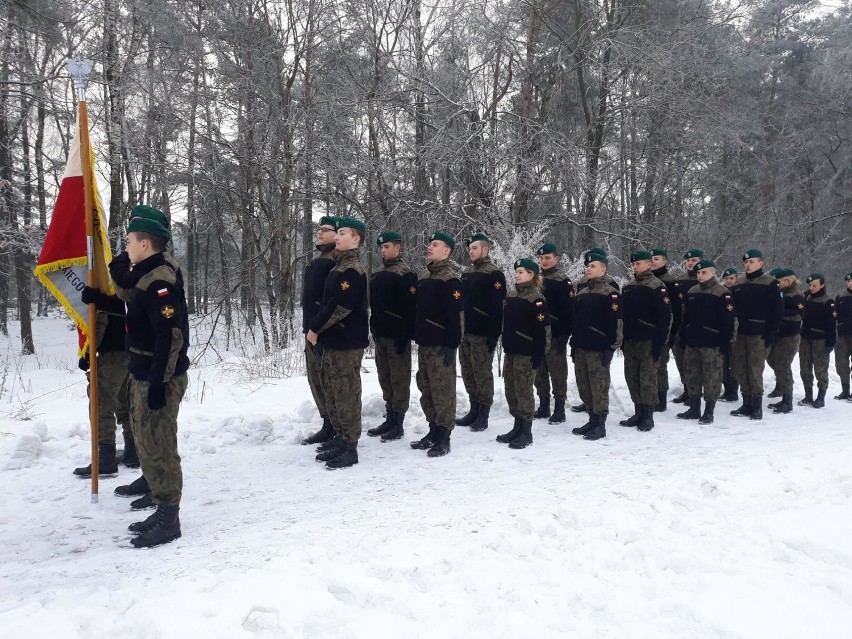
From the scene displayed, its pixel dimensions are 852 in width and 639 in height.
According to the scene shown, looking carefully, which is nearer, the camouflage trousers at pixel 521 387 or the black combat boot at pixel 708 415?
the camouflage trousers at pixel 521 387

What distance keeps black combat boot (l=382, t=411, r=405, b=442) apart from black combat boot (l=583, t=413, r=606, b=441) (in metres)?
2.19

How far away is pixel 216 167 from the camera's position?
1527 cm

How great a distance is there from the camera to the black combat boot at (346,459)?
18.0 feet

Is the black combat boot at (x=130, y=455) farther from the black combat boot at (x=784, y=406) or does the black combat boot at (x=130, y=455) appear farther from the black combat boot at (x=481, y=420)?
the black combat boot at (x=784, y=406)

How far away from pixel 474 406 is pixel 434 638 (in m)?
4.60

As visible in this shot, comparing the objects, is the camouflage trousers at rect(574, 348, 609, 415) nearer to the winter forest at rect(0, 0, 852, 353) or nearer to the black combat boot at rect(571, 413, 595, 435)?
the black combat boot at rect(571, 413, 595, 435)

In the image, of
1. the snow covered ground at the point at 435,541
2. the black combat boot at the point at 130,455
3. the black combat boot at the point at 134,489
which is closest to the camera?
the snow covered ground at the point at 435,541

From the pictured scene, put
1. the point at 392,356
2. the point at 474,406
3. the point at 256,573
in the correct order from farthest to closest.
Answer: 1. the point at 474,406
2. the point at 392,356
3. the point at 256,573

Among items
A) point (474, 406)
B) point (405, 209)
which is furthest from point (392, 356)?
point (405, 209)

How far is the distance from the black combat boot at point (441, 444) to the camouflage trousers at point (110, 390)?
2910mm

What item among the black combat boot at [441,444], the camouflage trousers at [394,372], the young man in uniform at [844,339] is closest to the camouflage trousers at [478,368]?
the camouflage trousers at [394,372]

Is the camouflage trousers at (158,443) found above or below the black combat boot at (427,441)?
above

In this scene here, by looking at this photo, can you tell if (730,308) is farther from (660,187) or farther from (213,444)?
(660,187)

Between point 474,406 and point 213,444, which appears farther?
point 474,406
